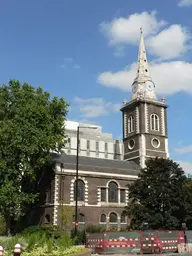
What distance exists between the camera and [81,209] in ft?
147

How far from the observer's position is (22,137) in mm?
39156

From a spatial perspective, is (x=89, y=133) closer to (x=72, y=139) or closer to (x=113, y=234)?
(x=72, y=139)

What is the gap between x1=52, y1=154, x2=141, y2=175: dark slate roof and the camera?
156 ft

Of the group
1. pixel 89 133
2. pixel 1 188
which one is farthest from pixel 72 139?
pixel 1 188

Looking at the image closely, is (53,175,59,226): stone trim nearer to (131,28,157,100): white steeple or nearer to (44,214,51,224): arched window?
(44,214,51,224): arched window

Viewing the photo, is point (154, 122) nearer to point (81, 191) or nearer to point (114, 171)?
point (114, 171)

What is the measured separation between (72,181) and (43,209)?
523 cm

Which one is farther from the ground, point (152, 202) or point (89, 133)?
point (89, 133)

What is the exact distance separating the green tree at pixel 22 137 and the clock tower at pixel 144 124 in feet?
55.1

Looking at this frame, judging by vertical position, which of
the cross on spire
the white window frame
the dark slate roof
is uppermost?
the cross on spire

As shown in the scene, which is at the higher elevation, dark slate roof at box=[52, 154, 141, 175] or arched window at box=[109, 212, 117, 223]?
dark slate roof at box=[52, 154, 141, 175]

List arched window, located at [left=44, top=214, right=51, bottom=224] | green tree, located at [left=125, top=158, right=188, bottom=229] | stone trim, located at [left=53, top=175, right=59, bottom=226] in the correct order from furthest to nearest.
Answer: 1. arched window, located at [left=44, top=214, right=51, bottom=224]
2. stone trim, located at [left=53, top=175, right=59, bottom=226]
3. green tree, located at [left=125, top=158, right=188, bottom=229]

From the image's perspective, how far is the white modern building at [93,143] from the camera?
116 m

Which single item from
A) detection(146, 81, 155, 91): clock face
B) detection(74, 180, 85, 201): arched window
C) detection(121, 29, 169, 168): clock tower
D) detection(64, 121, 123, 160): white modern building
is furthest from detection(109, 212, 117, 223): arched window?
detection(64, 121, 123, 160): white modern building
